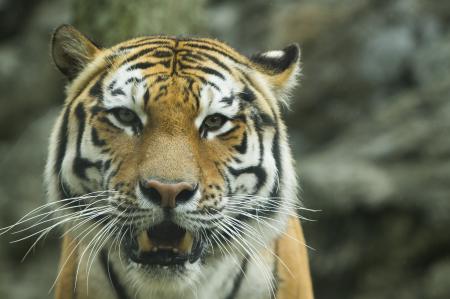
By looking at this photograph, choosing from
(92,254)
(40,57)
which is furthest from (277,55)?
(40,57)

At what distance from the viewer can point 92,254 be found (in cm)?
327

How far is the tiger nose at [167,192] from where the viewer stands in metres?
2.75

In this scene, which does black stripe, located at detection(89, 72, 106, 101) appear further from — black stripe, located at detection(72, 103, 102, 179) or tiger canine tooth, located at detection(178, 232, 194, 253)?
tiger canine tooth, located at detection(178, 232, 194, 253)

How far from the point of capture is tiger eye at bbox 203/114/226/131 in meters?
3.06

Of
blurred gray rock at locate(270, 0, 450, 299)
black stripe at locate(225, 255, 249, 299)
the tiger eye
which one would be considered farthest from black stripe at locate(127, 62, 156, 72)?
blurred gray rock at locate(270, 0, 450, 299)

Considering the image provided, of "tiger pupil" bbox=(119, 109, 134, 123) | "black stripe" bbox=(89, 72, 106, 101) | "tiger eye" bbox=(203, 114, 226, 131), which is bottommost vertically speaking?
"tiger pupil" bbox=(119, 109, 134, 123)

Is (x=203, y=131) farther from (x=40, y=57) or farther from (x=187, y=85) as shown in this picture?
(x=40, y=57)

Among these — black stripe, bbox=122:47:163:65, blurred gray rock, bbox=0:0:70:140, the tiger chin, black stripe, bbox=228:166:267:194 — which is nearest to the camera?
the tiger chin

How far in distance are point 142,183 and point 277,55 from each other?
1.07 m

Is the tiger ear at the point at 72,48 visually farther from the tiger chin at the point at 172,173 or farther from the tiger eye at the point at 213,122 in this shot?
the tiger eye at the point at 213,122

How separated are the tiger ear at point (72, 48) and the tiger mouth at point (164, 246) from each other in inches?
33.6

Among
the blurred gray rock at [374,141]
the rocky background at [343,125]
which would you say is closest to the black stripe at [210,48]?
the rocky background at [343,125]

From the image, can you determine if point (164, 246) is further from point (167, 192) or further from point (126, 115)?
point (126, 115)

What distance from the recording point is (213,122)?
10.1 feet
